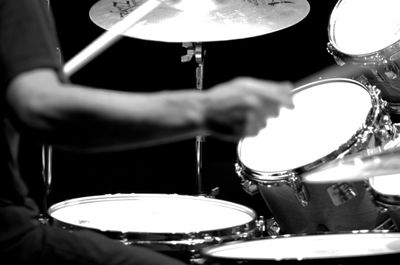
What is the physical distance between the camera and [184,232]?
2021 millimetres

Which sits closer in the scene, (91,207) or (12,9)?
(12,9)

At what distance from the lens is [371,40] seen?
2938mm

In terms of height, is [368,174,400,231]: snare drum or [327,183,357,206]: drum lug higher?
[368,174,400,231]: snare drum

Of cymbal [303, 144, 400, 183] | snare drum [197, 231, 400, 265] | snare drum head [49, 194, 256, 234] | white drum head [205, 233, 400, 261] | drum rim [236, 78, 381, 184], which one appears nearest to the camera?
cymbal [303, 144, 400, 183]

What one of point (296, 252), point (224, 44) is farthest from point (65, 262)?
point (224, 44)

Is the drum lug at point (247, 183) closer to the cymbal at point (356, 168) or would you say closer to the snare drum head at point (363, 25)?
the snare drum head at point (363, 25)

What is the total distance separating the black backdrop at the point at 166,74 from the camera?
3545mm

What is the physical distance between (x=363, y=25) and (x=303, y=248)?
128 centimetres

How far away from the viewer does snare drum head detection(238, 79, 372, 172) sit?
260cm

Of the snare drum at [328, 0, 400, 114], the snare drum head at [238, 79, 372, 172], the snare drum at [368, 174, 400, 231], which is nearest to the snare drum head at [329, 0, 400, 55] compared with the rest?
the snare drum at [328, 0, 400, 114]

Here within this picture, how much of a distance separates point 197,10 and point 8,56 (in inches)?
65.9

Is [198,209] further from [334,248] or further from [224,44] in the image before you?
[224,44]

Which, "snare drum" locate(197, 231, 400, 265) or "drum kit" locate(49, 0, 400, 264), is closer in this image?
"snare drum" locate(197, 231, 400, 265)

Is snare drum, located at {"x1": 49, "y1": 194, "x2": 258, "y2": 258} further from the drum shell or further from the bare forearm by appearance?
the bare forearm
